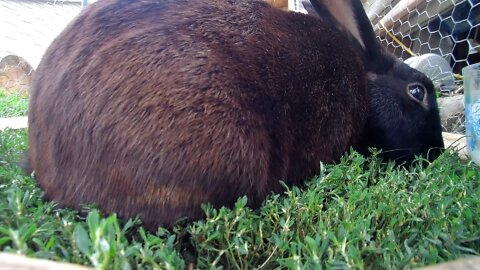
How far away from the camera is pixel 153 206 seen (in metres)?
0.98

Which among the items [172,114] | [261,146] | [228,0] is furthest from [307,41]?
[172,114]

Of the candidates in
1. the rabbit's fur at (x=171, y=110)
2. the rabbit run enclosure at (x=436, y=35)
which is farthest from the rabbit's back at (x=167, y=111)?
the rabbit run enclosure at (x=436, y=35)

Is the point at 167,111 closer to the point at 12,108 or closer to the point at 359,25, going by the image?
the point at 359,25

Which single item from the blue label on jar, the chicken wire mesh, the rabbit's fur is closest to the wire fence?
the chicken wire mesh

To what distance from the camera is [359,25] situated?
1641 millimetres

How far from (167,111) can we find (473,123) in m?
0.91

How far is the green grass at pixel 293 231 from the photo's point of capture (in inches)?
27.1

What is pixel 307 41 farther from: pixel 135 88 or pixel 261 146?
pixel 135 88

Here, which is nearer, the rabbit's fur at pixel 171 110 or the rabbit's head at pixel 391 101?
the rabbit's fur at pixel 171 110

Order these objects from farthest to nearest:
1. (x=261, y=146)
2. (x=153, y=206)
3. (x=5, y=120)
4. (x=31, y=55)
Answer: (x=31, y=55) < (x=5, y=120) < (x=261, y=146) < (x=153, y=206)

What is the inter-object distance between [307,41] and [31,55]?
3526mm

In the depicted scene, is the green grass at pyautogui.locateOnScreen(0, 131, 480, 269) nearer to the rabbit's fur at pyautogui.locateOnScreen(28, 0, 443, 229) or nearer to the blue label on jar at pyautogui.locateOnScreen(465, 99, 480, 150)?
the rabbit's fur at pyautogui.locateOnScreen(28, 0, 443, 229)

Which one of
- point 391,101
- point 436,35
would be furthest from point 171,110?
point 436,35

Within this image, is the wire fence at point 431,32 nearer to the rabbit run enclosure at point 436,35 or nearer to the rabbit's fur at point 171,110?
the rabbit run enclosure at point 436,35
